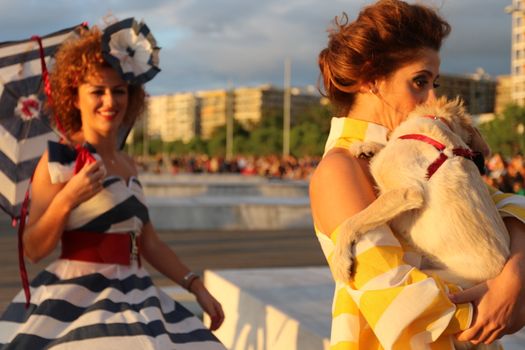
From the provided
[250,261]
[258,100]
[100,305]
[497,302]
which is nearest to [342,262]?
[497,302]

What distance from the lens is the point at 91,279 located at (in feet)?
8.70

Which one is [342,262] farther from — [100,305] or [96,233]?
[96,233]

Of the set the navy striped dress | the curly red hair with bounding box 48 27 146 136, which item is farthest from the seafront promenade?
the curly red hair with bounding box 48 27 146 136

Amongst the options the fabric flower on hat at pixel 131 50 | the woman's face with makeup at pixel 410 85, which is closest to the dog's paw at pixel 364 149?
the woman's face with makeup at pixel 410 85

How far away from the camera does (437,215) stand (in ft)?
5.13

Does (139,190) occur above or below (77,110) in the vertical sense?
below

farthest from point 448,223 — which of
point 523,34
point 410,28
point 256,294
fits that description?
point 523,34

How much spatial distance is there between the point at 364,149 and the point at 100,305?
1254mm

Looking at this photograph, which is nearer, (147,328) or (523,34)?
(147,328)

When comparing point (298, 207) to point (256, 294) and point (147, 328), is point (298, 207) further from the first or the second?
point (147, 328)

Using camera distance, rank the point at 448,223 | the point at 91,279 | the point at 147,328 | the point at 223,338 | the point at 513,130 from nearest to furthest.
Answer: the point at 448,223 → the point at 147,328 → the point at 91,279 → the point at 223,338 → the point at 513,130

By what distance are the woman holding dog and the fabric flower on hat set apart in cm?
120

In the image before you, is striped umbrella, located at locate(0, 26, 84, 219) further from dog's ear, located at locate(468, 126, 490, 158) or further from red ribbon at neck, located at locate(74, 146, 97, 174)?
dog's ear, located at locate(468, 126, 490, 158)

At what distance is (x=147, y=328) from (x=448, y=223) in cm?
129
